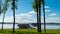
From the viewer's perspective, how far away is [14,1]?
47562 millimetres

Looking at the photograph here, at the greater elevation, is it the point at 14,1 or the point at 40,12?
the point at 14,1

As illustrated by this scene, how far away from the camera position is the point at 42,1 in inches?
1773

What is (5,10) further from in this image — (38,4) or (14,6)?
(38,4)

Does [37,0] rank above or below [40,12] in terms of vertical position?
above

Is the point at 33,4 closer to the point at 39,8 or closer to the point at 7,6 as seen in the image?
the point at 39,8

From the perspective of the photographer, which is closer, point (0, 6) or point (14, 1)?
point (14, 1)

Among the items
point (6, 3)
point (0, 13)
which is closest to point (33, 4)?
point (6, 3)

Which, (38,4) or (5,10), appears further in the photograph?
(5,10)

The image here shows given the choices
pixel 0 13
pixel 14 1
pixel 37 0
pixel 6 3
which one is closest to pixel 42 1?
pixel 37 0

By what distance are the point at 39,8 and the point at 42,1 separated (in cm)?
222

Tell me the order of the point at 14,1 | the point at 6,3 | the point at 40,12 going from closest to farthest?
the point at 40,12 < the point at 14,1 < the point at 6,3

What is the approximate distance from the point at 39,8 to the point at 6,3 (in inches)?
650

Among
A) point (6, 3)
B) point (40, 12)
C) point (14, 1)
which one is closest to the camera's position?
point (40, 12)

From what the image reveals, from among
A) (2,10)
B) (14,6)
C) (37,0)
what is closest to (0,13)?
(2,10)
